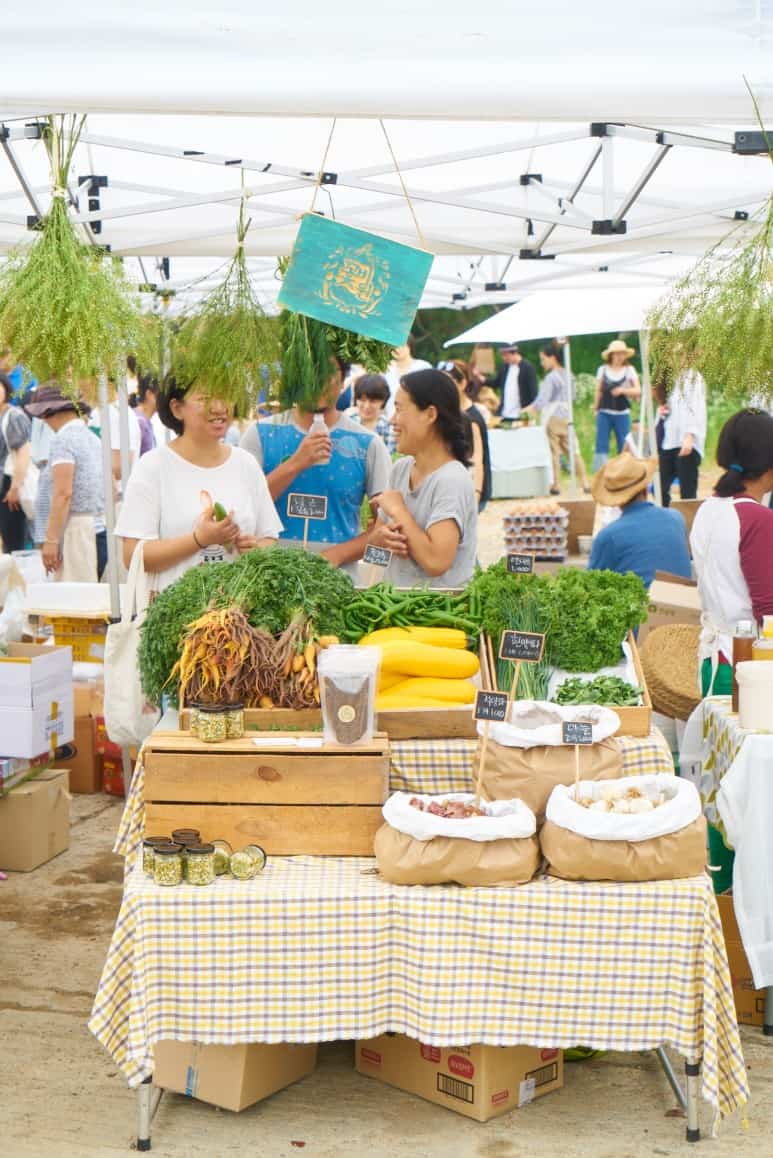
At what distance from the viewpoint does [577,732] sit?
3029mm

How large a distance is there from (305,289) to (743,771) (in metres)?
1.77

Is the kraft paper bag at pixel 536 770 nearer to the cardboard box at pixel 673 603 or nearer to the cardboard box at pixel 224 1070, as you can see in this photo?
the cardboard box at pixel 224 1070

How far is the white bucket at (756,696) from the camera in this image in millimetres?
3482

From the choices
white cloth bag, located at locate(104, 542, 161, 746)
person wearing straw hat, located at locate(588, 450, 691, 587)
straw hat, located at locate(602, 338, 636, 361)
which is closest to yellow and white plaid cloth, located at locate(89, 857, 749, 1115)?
white cloth bag, located at locate(104, 542, 161, 746)

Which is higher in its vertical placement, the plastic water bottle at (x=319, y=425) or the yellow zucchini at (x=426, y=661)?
the plastic water bottle at (x=319, y=425)

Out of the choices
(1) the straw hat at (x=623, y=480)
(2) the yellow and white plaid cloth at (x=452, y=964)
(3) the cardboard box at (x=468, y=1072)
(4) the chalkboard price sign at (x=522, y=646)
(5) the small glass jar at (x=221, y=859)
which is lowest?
(3) the cardboard box at (x=468, y=1072)

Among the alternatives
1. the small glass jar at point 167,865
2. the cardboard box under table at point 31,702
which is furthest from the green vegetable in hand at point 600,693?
the cardboard box under table at point 31,702

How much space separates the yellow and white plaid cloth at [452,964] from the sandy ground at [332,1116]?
0.82 feet

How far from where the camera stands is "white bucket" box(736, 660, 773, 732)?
3.48m

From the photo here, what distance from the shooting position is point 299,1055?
3.24m

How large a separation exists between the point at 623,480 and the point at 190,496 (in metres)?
2.08

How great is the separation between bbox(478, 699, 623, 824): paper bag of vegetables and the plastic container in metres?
0.29

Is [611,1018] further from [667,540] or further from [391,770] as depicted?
[667,540]

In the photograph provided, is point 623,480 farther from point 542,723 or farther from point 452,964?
point 452,964
